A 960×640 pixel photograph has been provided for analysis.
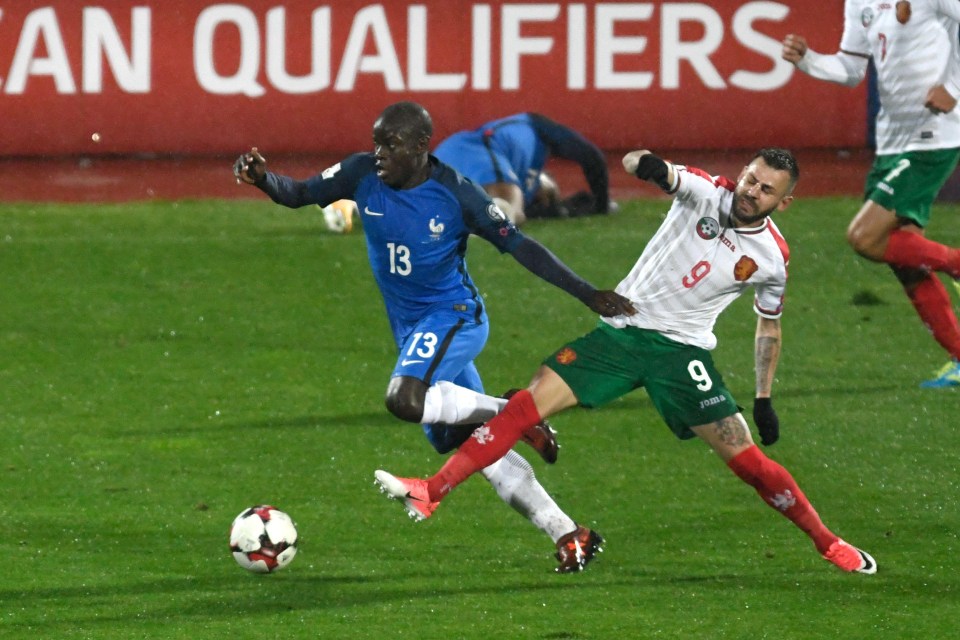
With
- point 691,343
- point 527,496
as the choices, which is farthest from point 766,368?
point 527,496

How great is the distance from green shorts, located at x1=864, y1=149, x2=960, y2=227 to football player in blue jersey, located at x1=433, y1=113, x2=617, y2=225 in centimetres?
432

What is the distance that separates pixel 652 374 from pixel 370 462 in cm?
225

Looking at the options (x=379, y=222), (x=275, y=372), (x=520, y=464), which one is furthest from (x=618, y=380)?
(x=275, y=372)

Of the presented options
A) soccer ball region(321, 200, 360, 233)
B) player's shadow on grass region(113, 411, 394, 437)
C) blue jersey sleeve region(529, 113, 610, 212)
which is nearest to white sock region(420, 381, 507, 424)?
player's shadow on grass region(113, 411, 394, 437)

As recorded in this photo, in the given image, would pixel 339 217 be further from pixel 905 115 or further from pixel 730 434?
pixel 730 434

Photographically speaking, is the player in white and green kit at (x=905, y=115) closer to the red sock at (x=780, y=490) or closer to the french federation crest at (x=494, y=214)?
the red sock at (x=780, y=490)

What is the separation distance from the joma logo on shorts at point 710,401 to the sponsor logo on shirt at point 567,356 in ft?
1.75

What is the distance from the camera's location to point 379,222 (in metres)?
7.46

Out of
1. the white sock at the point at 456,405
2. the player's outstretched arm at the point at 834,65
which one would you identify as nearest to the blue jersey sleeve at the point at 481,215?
the white sock at the point at 456,405

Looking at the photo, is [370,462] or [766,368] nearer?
[766,368]

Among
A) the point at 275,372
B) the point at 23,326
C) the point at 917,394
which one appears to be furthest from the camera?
the point at 23,326

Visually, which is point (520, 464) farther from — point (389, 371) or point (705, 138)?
point (705, 138)

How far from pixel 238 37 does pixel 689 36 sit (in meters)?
3.78

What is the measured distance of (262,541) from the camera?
23.5 ft
